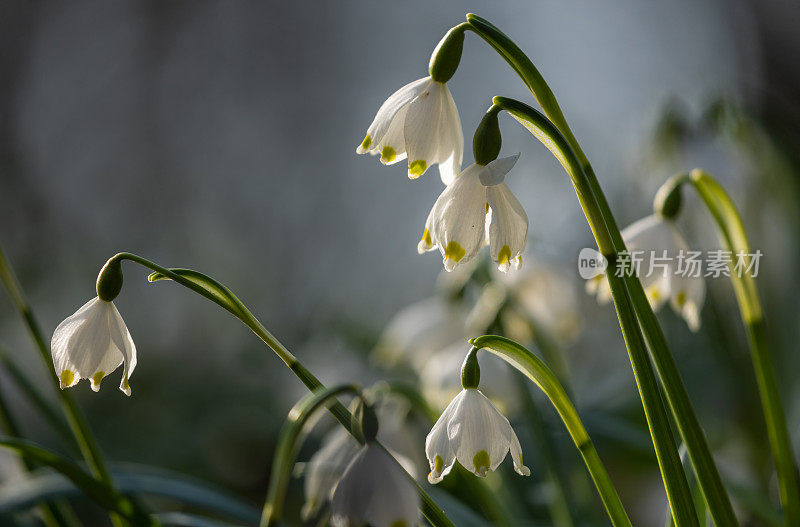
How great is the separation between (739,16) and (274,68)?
2857mm

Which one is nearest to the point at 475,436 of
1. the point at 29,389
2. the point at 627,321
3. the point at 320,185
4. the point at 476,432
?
the point at 476,432

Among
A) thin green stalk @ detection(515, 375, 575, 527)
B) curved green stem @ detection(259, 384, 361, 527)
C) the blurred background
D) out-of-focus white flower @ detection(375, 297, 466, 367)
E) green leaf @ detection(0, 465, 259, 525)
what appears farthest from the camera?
the blurred background

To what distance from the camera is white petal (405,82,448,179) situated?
43 cm

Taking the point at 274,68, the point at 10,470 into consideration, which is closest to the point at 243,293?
the point at 274,68

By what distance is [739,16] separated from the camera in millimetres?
3299

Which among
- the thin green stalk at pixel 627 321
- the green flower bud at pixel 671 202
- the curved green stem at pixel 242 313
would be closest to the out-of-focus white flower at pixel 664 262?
the green flower bud at pixel 671 202

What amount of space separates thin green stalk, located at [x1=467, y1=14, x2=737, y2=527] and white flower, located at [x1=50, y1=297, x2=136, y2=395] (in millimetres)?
274

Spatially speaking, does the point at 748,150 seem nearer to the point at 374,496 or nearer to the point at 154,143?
the point at 374,496

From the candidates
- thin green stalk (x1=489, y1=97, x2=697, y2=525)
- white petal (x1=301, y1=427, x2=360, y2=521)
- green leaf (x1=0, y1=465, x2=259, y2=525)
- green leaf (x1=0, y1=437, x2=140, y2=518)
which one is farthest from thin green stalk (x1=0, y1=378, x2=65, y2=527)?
thin green stalk (x1=489, y1=97, x2=697, y2=525)

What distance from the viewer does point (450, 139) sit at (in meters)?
0.44

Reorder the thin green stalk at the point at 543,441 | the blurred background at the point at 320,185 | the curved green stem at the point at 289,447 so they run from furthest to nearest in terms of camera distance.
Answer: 1. the blurred background at the point at 320,185
2. the thin green stalk at the point at 543,441
3. the curved green stem at the point at 289,447

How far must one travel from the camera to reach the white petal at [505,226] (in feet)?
1.35

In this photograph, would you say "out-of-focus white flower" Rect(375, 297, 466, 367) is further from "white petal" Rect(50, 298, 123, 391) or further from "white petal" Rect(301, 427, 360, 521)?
"white petal" Rect(50, 298, 123, 391)

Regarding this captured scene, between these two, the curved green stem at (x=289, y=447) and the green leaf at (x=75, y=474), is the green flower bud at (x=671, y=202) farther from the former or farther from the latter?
the green leaf at (x=75, y=474)
